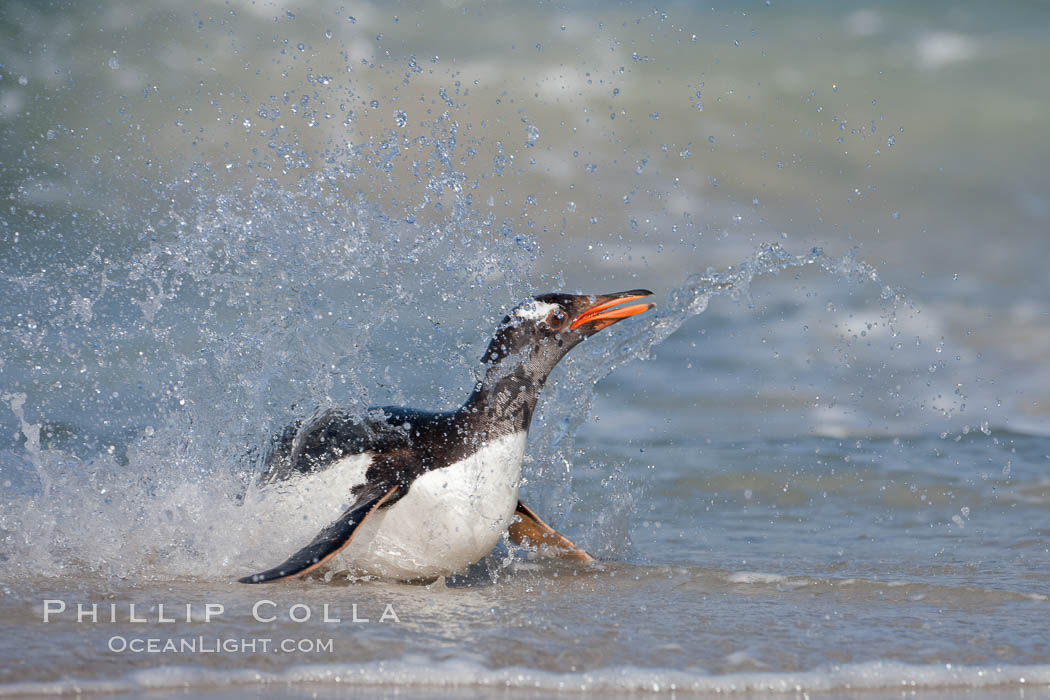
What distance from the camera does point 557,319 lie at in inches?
153

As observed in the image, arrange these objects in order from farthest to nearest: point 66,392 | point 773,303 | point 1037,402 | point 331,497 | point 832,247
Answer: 1. point 832,247
2. point 773,303
3. point 1037,402
4. point 66,392
5. point 331,497

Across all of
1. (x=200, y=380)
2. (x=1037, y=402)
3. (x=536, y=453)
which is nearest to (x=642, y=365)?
(x=1037, y=402)

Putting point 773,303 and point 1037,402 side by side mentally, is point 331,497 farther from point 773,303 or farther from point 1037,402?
point 773,303

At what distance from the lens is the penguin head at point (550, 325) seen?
3844 mm

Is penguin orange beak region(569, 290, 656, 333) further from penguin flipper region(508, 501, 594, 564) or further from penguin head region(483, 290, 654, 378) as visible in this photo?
penguin flipper region(508, 501, 594, 564)

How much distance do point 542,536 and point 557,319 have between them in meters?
0.80

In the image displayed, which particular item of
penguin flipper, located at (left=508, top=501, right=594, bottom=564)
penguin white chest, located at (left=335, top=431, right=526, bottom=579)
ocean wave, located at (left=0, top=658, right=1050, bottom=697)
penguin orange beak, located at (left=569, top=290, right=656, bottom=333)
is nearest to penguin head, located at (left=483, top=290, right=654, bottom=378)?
penguin orange beak, located at (left=569, top=290, right=656, bottom=333)

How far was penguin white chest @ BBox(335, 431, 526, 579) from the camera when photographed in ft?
11.6

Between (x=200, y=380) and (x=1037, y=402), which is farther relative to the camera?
(x=1037, y=402)

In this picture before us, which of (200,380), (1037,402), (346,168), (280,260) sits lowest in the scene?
(1037,402)

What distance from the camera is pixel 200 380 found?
173 inches

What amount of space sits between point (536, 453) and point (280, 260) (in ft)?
4.57

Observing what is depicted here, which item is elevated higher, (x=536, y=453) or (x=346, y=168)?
(x=346, y=168)

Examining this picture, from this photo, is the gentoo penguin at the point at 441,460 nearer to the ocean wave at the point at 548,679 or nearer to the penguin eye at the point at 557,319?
the penguin eye at the point at 557,319
